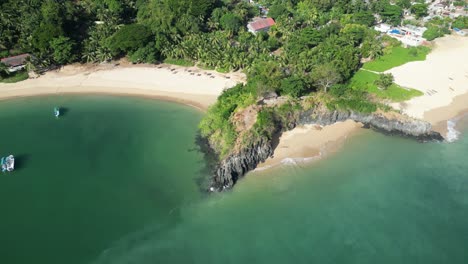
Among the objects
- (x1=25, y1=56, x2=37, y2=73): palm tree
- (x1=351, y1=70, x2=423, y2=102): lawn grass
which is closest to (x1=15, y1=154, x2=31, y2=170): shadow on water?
(x1=25, y1=56, x2=37, y2=73): palm tree

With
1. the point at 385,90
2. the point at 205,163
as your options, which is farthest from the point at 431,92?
the point at 205,163

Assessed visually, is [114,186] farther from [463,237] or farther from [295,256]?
[463,237]

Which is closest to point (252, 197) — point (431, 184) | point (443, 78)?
point (431, 184)

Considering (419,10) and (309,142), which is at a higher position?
(419,10)

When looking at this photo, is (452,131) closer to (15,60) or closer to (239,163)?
(239,163)

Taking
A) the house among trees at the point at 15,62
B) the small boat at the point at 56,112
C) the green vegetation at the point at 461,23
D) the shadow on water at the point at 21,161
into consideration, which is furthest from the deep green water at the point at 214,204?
the green vegetation at the point at 461,23

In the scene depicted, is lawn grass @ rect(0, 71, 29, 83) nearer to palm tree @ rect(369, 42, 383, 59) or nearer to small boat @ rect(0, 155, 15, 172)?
small boat @ rect(0, 155, 15, 172)
